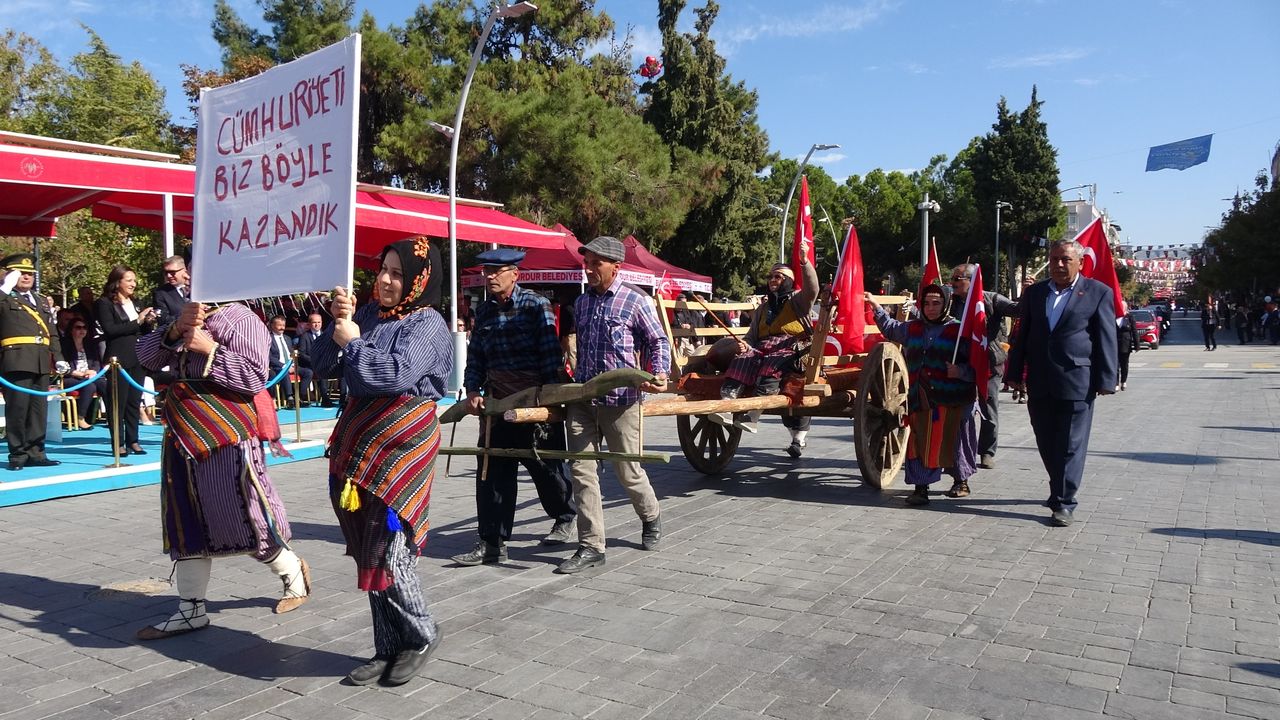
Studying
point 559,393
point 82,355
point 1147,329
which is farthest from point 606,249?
point 1147,329

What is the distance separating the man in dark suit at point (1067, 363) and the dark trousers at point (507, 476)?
127 inches

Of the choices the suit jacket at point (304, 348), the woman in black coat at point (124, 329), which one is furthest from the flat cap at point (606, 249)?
the suit jacket at point (304, 348)

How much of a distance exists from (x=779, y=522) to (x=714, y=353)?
6.00 ft

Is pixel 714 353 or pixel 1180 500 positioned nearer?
pixel 1180 500

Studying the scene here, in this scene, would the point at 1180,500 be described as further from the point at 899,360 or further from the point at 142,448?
the point at 142,448

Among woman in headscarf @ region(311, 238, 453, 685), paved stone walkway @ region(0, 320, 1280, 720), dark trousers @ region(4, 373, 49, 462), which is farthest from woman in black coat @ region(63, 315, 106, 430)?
woman in headscarf @ region(311, 238, 453, 685)

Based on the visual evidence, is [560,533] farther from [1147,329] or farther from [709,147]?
[1147,329]

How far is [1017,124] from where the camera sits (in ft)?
199

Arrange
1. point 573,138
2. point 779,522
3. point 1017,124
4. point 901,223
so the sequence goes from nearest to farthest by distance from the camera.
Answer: point 779,522, point 573,138, point 1017,124, point 901,223

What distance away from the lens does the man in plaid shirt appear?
211 inches

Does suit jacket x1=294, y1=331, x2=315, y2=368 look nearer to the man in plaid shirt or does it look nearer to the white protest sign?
the man in plaid shirt

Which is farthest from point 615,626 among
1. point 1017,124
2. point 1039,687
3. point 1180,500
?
point 1017,124

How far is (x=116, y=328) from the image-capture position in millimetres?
9148

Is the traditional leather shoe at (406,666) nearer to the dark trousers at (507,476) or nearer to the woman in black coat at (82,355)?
the dark trousers at (507,476)
